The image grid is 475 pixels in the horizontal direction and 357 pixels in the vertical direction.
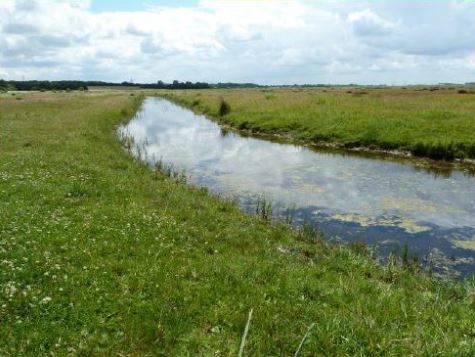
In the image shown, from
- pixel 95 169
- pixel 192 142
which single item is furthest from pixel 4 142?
pixel 192 142

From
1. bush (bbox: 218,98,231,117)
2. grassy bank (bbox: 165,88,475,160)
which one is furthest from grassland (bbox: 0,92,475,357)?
bush (bbox: 218,98,231,117)

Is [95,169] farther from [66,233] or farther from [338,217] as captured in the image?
[338,217]

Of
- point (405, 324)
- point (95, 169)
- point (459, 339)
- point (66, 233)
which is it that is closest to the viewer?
point (459, 339)

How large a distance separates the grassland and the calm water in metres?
2.88

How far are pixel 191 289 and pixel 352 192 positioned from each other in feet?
48.1

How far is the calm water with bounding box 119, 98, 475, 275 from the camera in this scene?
53.7ft

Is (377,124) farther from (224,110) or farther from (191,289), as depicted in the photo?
(191,289)

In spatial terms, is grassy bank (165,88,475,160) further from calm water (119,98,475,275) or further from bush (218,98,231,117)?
bush (218,98,231,117)

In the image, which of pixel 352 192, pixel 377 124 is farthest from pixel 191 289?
pixel 377 124

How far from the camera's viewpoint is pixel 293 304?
973 centimetres

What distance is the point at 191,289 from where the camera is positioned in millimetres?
10219

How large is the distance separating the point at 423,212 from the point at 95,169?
14632 millimetres

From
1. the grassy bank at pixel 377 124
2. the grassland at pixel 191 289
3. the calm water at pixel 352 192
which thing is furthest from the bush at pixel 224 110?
the grassland at pixel 191 289

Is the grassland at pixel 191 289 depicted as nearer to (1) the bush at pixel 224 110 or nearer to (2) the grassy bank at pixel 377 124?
(2) the grassy bank at pixel 377 124
